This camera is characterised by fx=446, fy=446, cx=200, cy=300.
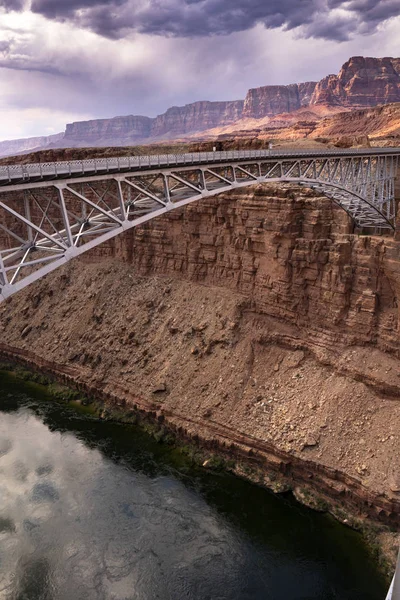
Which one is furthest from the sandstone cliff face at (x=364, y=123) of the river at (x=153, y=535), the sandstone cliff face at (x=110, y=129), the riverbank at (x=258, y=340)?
the sandstone cliff face at (x=110, y=129)

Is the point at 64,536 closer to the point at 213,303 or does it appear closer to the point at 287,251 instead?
the point at 213,303

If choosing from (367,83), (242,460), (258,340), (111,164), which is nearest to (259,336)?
(258,340)

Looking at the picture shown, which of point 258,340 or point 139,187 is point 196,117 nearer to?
point 258,340

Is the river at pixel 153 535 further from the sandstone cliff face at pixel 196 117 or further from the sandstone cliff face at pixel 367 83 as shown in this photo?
the sandstone cliff face at pixel 196 117

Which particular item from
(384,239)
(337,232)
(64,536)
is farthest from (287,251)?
(64,536)

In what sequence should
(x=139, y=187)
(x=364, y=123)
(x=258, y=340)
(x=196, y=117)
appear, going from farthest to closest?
(x=196, y=117) → (x=364, y=123) → (x=258, y=340) → (x=139, y=187)

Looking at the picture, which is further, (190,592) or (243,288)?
(243,288)

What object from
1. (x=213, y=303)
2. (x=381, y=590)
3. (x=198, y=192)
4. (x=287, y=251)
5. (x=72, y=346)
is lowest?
(x=381, y=590)
